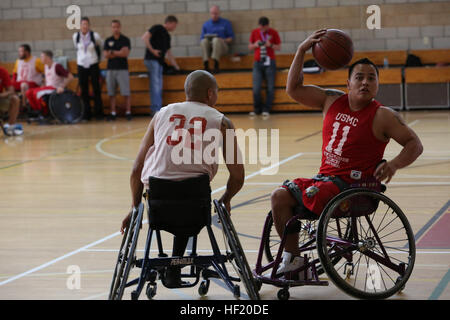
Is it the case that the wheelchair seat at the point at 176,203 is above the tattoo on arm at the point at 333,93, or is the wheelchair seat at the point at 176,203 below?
below

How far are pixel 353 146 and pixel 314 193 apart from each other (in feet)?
1.12

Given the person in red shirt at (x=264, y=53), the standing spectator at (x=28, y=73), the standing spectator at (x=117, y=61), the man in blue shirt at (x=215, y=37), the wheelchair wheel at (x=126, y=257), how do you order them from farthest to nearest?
the man in blue shirt at (x=215, y=37), the standing spectator at (x=28, y=73), the person in red shirt at (x=264, y=53), the standing spectator at (x=117, y=61), the wheelchair wheel at (x=126, y=257)

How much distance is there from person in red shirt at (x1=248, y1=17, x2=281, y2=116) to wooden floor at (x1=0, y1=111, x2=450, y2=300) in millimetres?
2737

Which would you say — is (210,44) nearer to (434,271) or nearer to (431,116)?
(431,116)

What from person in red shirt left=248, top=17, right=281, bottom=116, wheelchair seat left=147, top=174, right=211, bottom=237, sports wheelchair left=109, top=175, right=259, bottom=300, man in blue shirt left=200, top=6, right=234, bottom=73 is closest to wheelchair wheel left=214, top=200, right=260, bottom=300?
sports wheelchair left=109, top=175, right=259, bottom=300

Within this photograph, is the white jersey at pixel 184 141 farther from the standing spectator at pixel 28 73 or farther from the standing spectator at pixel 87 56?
the standing spectator at pixel 28 73

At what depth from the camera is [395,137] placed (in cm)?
385

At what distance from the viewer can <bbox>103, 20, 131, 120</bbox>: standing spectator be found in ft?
48.6

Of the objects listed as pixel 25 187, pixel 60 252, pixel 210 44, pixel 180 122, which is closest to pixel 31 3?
pixel 210 44

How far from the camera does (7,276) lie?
4.42 m

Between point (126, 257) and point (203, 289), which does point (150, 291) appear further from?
point (126, 257)

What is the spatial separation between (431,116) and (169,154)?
1088 cm

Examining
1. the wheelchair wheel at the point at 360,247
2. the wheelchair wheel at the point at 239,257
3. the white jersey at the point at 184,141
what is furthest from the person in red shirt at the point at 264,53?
the wheelchair wheel at the point at 239,257

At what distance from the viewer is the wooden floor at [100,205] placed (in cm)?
414
